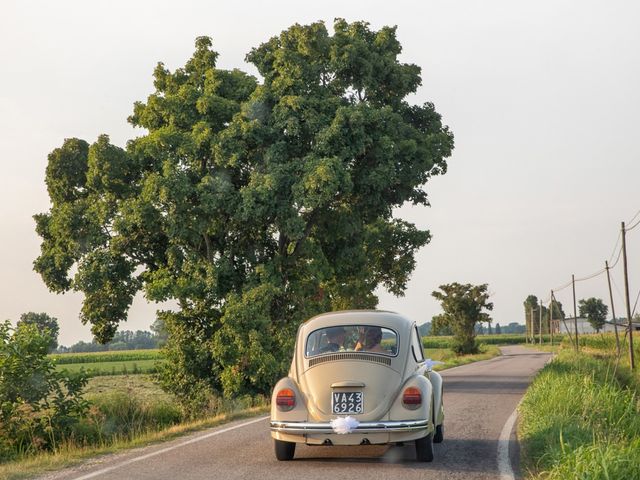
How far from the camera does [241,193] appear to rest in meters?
Answer: 22.8

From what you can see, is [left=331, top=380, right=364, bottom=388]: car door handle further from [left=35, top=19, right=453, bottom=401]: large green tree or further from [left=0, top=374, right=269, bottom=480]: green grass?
[left=35, top=19, right=453, bottom=401]: large green tree

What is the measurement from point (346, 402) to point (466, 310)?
176 ft

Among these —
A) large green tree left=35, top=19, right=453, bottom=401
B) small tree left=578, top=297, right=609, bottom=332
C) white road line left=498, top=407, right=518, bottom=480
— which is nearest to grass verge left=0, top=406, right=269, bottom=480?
white road line left=498, top=407, right=518, bottom=480

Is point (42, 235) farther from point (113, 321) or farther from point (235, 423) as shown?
point (235, 423)

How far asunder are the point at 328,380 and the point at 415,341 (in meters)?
1.79

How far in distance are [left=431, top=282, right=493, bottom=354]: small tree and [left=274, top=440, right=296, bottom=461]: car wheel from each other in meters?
52.7

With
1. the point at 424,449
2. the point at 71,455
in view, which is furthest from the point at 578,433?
the point at 71,455

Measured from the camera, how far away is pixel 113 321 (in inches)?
1030

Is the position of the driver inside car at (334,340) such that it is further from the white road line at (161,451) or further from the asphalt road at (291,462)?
the white road line at (161,451)

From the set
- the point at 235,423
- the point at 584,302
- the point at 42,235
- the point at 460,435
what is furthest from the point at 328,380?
the point at 584,302

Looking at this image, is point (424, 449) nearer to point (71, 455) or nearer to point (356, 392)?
point (356, 392)

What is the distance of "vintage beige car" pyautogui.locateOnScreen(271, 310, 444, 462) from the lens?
31.2 ft

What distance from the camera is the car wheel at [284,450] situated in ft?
33.0

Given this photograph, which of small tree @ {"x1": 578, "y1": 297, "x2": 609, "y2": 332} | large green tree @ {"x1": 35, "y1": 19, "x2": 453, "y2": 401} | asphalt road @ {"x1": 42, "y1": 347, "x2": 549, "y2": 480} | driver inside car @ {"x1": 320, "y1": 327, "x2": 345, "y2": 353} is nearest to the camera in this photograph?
asphalt road @ {"x1": 42, "y1": 347, "x2": 549, "y2": 480}
